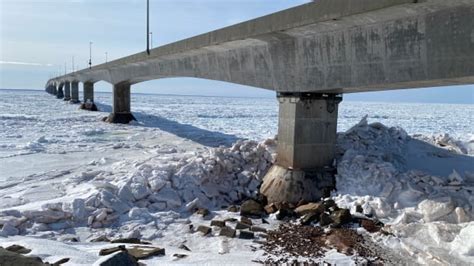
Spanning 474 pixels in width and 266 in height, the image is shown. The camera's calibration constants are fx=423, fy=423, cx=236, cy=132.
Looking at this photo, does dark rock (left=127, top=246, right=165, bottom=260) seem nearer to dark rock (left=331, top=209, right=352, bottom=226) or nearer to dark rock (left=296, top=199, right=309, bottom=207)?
dark rock (left=331, top=209, right=352, bottom=226)

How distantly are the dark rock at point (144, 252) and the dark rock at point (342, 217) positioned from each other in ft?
10.9

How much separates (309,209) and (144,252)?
3765 mm

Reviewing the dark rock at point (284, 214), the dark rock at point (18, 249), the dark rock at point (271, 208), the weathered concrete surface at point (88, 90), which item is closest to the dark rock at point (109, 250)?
the dark rock at point (18, 249)

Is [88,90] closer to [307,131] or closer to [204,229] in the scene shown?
[307,131]

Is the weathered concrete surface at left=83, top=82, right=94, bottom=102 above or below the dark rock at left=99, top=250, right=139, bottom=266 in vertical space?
above

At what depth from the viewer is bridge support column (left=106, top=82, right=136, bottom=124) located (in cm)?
3031

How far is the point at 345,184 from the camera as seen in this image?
9586 mm

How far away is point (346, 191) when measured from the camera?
30.6ft

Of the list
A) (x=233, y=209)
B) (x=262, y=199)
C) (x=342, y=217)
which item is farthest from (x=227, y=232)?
(x=262, y=199)

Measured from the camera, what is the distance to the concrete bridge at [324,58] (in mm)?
6824

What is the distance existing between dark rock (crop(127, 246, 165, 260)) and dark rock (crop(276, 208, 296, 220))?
9.93ft

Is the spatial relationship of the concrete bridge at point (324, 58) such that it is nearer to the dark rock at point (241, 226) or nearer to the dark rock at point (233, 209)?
the dark rock at point (233, 209)

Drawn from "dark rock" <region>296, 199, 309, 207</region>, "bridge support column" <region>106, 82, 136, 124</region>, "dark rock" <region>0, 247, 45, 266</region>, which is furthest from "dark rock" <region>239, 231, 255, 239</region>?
"bridge support column" <region>106, 82, 136, 124</region>

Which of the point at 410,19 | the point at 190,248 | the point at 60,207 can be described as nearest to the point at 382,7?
the point at 410,19
